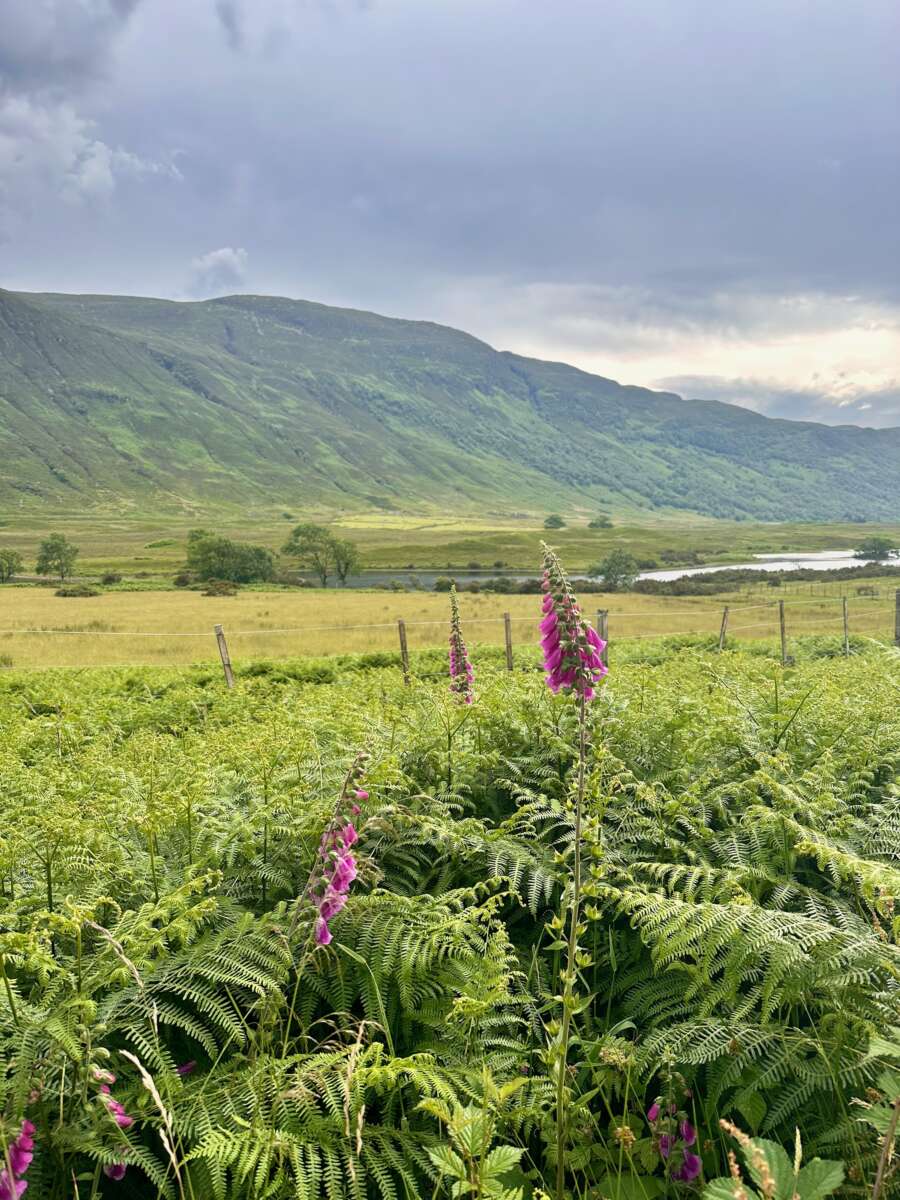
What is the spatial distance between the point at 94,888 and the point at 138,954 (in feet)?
2.11

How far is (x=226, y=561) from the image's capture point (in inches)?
3349

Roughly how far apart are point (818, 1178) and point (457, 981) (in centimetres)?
155

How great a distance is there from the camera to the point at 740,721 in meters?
4.89

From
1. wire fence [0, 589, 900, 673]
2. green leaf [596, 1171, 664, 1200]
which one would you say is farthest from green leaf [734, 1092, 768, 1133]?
wire fence [0, 589, 900, 673]

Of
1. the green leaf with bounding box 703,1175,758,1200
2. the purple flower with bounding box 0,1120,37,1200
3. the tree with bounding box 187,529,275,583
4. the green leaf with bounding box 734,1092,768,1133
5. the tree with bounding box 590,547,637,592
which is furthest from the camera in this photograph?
the tree with bounding box 590,547,637,592

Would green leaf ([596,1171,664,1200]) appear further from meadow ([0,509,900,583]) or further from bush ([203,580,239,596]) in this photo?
meadow ([0,509,900,583])

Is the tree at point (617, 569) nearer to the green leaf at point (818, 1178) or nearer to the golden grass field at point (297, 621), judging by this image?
the golden grass field at point (297, 621)

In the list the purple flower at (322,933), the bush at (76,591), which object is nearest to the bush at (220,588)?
the bush at (76,591)

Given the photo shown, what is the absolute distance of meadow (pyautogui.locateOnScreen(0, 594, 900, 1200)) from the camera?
7.81ft

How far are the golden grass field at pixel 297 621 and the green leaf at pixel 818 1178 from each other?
2102 cm

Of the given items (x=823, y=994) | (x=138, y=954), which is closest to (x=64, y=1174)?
(x=138, y=954)

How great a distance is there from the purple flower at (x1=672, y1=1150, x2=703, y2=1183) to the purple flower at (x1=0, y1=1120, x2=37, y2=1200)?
210 centimetres

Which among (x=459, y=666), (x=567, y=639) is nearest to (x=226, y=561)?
(x=459, y=666)

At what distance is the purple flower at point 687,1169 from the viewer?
8.46 ft
